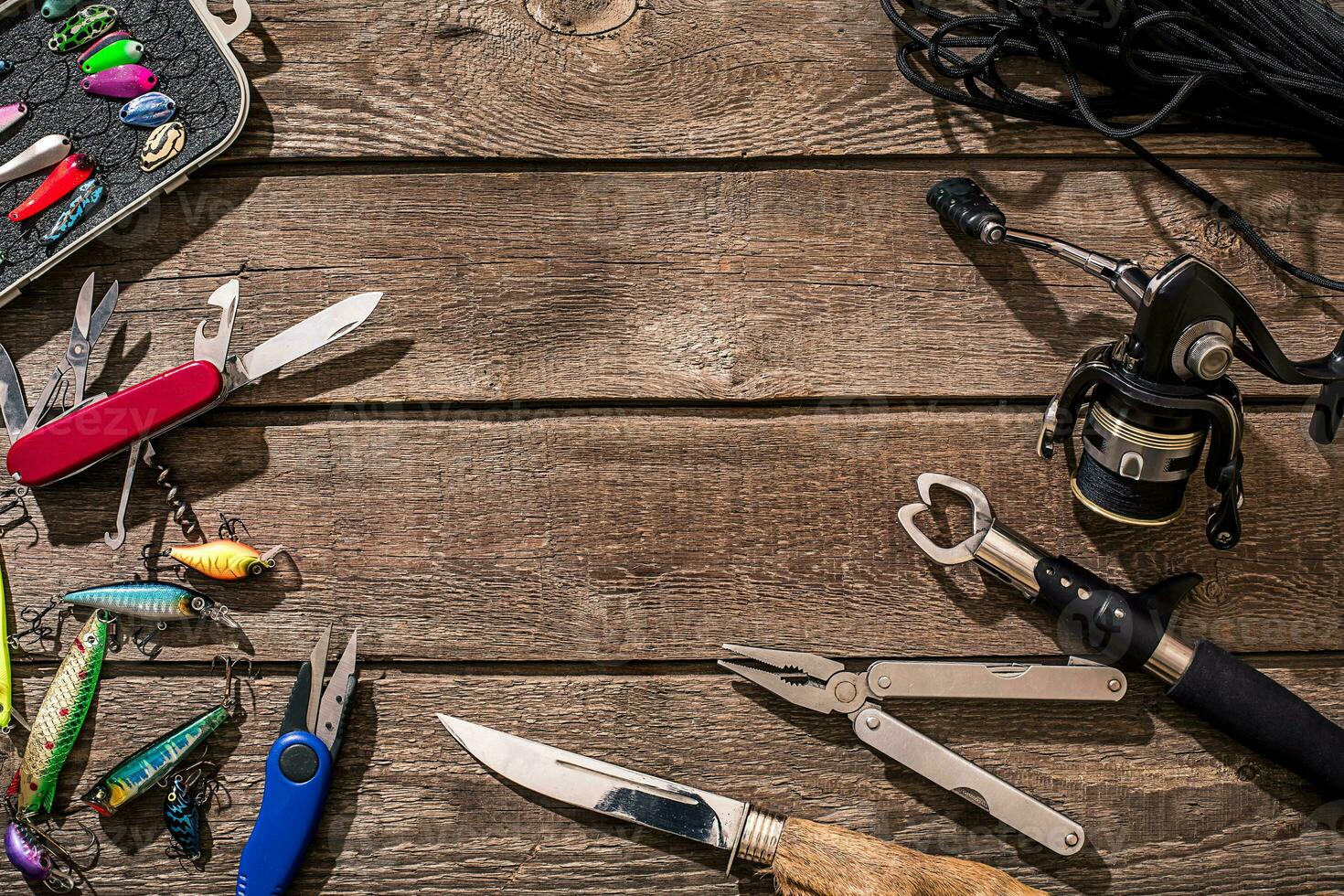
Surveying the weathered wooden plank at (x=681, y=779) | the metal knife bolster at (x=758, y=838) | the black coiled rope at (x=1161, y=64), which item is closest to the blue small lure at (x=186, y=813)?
the weathered wooden plank at (x=681, y=779)

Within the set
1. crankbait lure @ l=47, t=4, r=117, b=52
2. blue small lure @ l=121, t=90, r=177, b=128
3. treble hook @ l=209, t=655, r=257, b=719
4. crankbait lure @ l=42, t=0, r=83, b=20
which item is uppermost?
crankbait lure @ l=42, t=0, r=83, b=20

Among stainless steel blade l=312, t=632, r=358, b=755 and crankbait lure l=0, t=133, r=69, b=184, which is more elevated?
crankbait lure l=0, t=133, r=69, b=184

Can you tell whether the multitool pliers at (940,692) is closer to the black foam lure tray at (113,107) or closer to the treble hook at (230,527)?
the treble hook at (230,527)

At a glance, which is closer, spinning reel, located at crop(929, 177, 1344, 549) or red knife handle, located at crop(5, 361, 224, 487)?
spinning reel, located at crop(929, 177, 1344, 549)

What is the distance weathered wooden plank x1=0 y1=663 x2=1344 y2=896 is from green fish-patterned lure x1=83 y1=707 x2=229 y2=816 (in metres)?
0.02

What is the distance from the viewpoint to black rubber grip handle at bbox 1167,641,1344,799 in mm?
753

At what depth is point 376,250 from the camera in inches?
33.1

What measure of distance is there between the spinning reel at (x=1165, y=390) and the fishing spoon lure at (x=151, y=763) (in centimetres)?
81

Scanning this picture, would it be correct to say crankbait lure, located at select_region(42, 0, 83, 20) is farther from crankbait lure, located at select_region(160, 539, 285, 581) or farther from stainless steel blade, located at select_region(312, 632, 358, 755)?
stainless steel blade, located at select_region(312, 632, 358, 755)

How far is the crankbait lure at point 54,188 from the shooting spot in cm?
82

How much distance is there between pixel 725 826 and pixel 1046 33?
2.52ft

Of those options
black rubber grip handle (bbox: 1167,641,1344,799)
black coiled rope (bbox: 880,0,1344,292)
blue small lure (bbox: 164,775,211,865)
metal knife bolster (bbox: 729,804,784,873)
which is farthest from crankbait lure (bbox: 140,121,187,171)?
black rubber grip handle (bbox: 1167,641,1344,799)

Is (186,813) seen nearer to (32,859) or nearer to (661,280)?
(32,859)

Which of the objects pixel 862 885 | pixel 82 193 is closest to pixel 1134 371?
pixel 862 885
